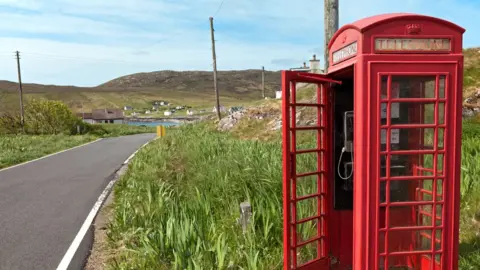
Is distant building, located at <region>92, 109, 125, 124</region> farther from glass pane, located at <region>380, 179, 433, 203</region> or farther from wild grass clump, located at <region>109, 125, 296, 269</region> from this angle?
glass pane, located at <region>380, 179, 433, 203</region>

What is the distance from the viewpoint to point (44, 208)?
28.0 ft

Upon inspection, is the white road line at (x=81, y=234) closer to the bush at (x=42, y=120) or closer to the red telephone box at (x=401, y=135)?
the red telephone box at (x=401, y=135)

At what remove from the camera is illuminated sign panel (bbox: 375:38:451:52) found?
3.16 m

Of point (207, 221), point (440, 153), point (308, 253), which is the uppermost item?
point (440, 153)

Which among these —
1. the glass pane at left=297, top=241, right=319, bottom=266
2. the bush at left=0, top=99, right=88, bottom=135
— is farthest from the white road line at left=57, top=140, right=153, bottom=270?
the bush at left=0, top=99, right=88, bottom=135

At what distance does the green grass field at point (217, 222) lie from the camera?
4.38 metres

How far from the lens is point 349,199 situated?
14.4 ft

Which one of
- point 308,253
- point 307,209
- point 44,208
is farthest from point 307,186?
point 44,208

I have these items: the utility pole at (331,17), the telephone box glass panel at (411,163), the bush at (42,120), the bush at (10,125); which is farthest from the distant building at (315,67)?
the bush at (10,125)

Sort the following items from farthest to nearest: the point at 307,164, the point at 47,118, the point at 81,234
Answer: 1. the point at 47,118
2. the point at 307,164
3. the point at 81,234

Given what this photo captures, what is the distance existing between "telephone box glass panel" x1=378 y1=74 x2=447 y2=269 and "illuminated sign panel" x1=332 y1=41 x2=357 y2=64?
353mm

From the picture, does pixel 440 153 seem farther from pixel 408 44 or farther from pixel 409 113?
pixel 408 44

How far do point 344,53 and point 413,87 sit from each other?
643 mm

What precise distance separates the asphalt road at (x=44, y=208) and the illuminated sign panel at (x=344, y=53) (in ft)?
13.4
